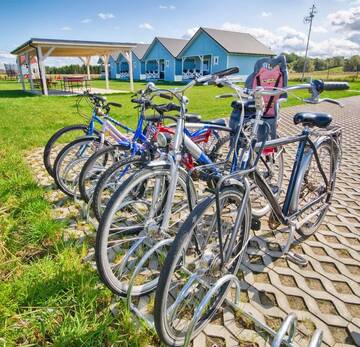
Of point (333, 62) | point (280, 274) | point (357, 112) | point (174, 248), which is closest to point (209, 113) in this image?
point (357, 112)

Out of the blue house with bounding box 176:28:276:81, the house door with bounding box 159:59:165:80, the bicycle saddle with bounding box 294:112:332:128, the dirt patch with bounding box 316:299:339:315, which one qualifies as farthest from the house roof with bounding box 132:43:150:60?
the dirt patch with bounding box 316:299:339:315

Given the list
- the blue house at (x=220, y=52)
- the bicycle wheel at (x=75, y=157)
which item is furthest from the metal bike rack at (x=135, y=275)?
the blue house at (x=220, y=52)

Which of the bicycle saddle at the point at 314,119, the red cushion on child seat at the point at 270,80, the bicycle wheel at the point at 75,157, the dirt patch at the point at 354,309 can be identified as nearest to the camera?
the dirt patch at the point at 354,309

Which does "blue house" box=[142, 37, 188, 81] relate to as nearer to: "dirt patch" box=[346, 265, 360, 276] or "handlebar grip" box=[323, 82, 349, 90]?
"handlebar grip" box=[323, 82, 349, 90]

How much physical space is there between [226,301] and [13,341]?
4.55 feet

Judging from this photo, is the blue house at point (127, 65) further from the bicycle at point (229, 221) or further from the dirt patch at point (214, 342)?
the dirt patch at point (214, 342)

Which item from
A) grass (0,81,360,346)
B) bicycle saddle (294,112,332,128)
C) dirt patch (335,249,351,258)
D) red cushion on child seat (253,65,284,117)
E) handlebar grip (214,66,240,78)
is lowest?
dirt patch (335,249,351,258)

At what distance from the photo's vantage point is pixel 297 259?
8.36 ft

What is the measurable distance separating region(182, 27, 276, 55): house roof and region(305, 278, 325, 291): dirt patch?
2700 centimetres

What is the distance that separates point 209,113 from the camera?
10.1m

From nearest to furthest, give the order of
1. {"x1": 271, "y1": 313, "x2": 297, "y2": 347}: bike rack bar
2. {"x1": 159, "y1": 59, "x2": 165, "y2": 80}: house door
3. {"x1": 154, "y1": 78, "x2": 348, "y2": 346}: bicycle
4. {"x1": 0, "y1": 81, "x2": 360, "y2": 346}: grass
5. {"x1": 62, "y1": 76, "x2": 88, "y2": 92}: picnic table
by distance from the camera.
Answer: {"x1": 271, "y1": 313, "x2": 297, "y2": 347}: bike rack bar < {"x1": 154, "y1": 78, "x2": 348, "y2": 346}: bicycle < {"x1": 0, "y1": 81, "x2": 360, "y2": 346}: grass < {"x1": 62, "y1": 76, "x2": 88, "y2": 92}: picnic table < {"x1": 159, "y1": 59, "x2": 165, "y2": 80}: house door

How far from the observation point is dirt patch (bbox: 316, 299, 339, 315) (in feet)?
6.81

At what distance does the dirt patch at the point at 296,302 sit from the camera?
210 cm

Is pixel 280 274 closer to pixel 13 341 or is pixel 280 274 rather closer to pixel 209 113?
pixel 13 341
